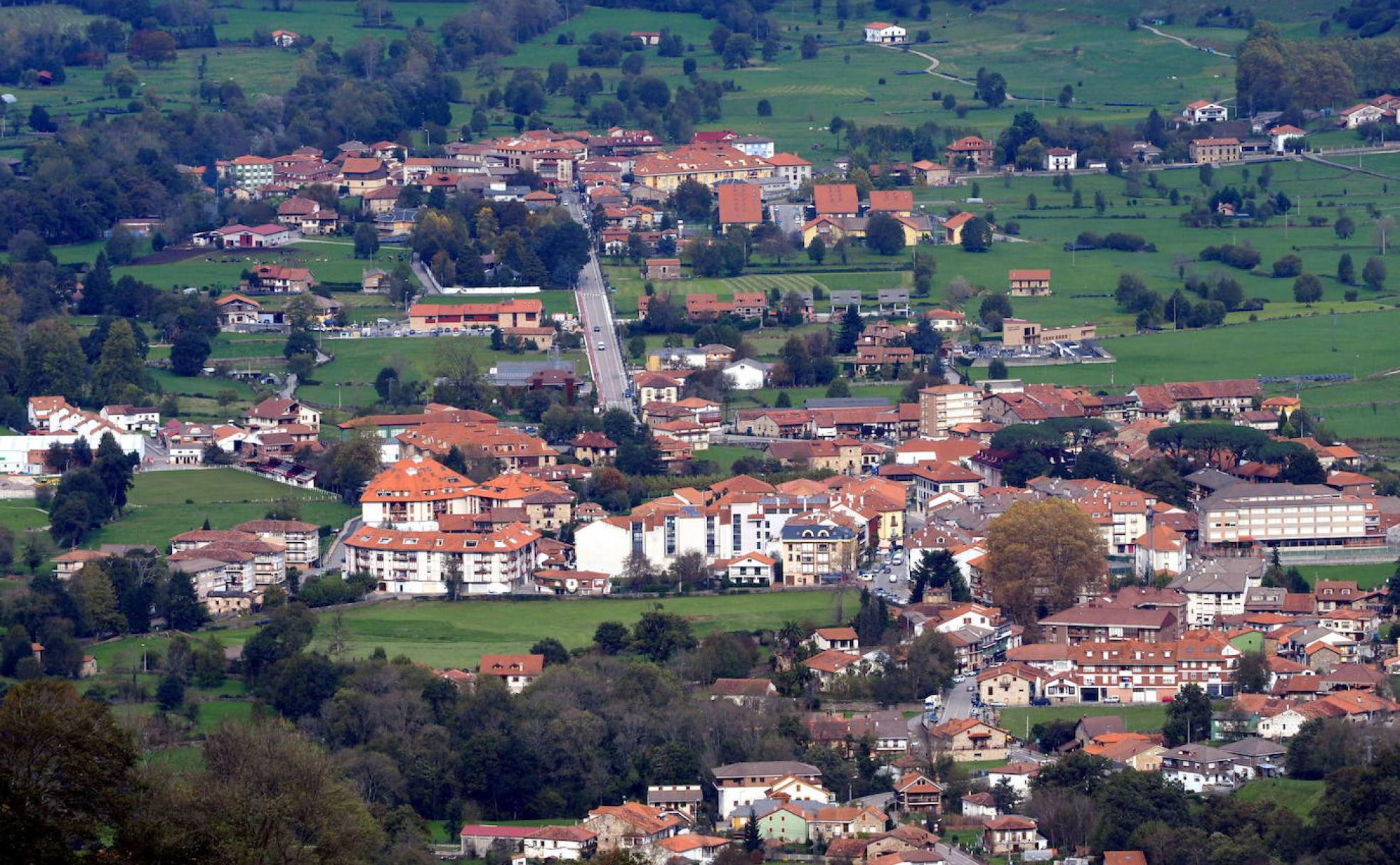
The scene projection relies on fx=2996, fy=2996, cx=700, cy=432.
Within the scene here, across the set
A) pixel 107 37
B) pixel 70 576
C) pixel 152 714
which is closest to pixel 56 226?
pixel 107 37

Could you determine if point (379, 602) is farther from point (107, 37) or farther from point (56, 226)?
point (107, 37)

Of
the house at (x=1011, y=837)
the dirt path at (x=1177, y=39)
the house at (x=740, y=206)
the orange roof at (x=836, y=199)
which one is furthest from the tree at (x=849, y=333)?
the dirt path at (x=1177, y=39)

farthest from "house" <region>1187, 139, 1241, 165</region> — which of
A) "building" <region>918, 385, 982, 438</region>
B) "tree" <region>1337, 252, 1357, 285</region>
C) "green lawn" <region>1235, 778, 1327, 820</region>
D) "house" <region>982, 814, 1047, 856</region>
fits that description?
"house" <region>982, 814, 1047, 856</region>

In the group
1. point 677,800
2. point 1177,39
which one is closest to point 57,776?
point 677,800

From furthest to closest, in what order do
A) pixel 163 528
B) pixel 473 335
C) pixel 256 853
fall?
pixel 473 335 → pixel 163 528 → pixel 256 853

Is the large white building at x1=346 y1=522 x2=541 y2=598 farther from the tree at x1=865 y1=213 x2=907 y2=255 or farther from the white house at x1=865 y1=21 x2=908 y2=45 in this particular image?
the white house at x1=865 y1=21 x2=908 y2=45

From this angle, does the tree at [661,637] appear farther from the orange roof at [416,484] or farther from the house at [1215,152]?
the house at [1215,152]
